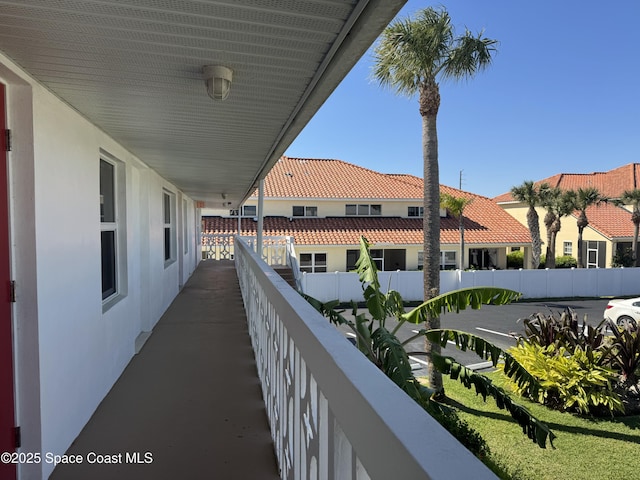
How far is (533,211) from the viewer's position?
1043 inches

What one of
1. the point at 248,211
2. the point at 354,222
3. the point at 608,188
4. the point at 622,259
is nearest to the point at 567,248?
the point at 622,259

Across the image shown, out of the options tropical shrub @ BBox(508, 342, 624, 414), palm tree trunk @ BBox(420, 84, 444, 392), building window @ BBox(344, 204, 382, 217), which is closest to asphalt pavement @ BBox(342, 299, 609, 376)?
tropical shrub @ BBox(508, 342, 624, 414)

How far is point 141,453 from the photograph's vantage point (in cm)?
315

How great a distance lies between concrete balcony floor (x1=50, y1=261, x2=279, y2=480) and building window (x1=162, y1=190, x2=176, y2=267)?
3347mm

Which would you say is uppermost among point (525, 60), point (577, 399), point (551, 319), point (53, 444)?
point (525, 60)

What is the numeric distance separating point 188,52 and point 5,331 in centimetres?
207

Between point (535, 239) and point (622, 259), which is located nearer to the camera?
point (535, 239)

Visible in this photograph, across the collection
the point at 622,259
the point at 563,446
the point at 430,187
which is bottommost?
the point at 563,446

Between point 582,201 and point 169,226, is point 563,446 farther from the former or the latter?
point 582,201

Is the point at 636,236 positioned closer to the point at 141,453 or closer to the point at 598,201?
the point at 598,201

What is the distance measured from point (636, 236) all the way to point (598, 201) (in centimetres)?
316

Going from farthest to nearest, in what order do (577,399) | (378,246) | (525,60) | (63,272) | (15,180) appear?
(525,60)
(378,246)
(577,399)
(63,272)
(15,180)

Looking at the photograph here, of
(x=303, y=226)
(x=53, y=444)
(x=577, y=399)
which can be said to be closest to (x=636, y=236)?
(x=303, y=226)

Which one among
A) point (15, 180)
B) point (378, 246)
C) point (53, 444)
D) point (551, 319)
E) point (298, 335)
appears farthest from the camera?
point (378, 246)
